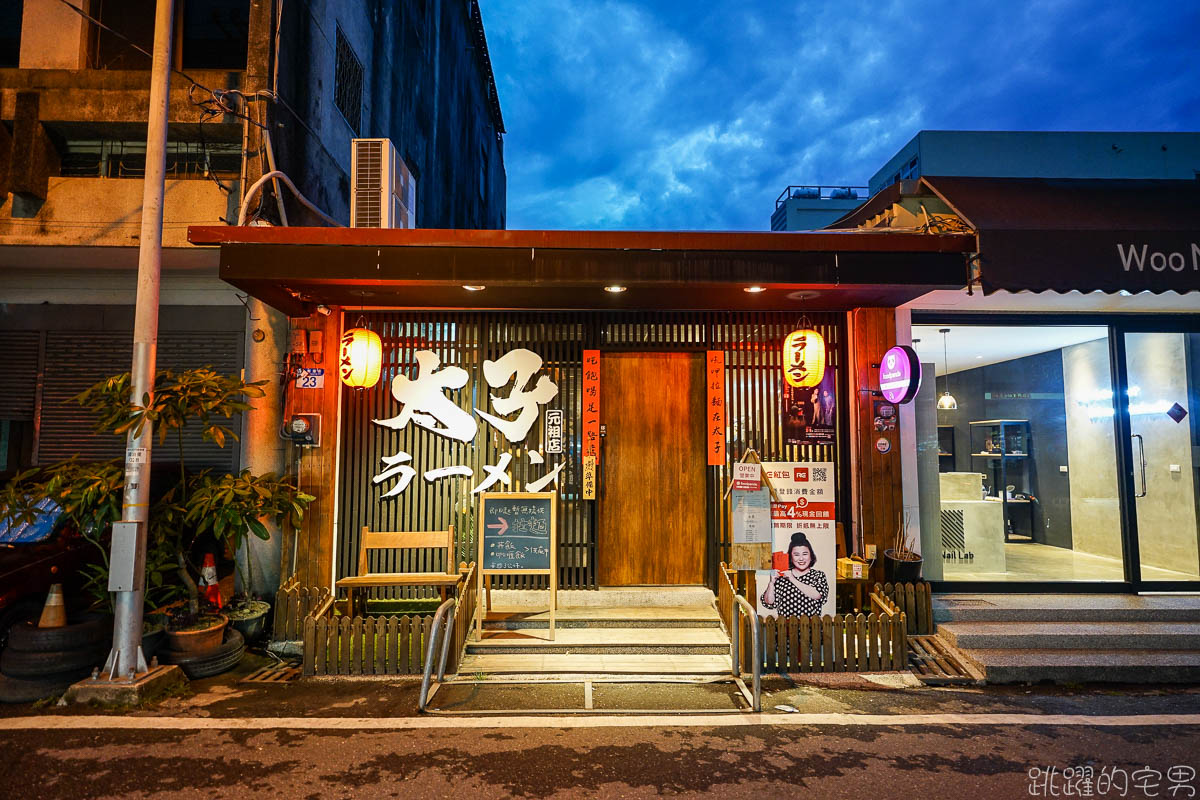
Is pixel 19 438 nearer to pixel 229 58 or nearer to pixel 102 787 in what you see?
pixel 229 58

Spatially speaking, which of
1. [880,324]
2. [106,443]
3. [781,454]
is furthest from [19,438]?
[880,324]

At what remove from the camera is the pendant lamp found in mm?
8602

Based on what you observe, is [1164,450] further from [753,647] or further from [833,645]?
[753,647]

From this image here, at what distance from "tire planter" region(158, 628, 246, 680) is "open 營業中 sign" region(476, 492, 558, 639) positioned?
8.62 feet

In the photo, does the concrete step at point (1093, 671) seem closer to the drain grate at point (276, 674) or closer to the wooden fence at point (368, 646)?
the wooden fence at point (368, 646)

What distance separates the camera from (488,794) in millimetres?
4121

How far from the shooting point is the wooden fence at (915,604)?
273 inches

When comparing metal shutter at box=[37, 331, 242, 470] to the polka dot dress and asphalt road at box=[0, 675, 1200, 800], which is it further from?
the polka dot dress

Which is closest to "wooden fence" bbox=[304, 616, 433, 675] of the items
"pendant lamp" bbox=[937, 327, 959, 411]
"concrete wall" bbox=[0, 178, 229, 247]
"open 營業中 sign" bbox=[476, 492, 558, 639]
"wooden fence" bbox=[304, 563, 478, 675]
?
"wooden fence" bbox=[304, 563, 478, 675]

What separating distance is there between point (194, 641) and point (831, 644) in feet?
21.7

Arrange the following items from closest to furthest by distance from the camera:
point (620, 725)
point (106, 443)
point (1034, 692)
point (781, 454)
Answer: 1. point (620, 725)
2. point (1034, 692)
3. point (781, 454)
4. point (106, 443)

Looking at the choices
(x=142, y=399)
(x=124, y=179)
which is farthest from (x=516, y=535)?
(x=124, y=179)

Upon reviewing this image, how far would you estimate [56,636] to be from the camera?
5621mm

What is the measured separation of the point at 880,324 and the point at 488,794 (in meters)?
6.83
